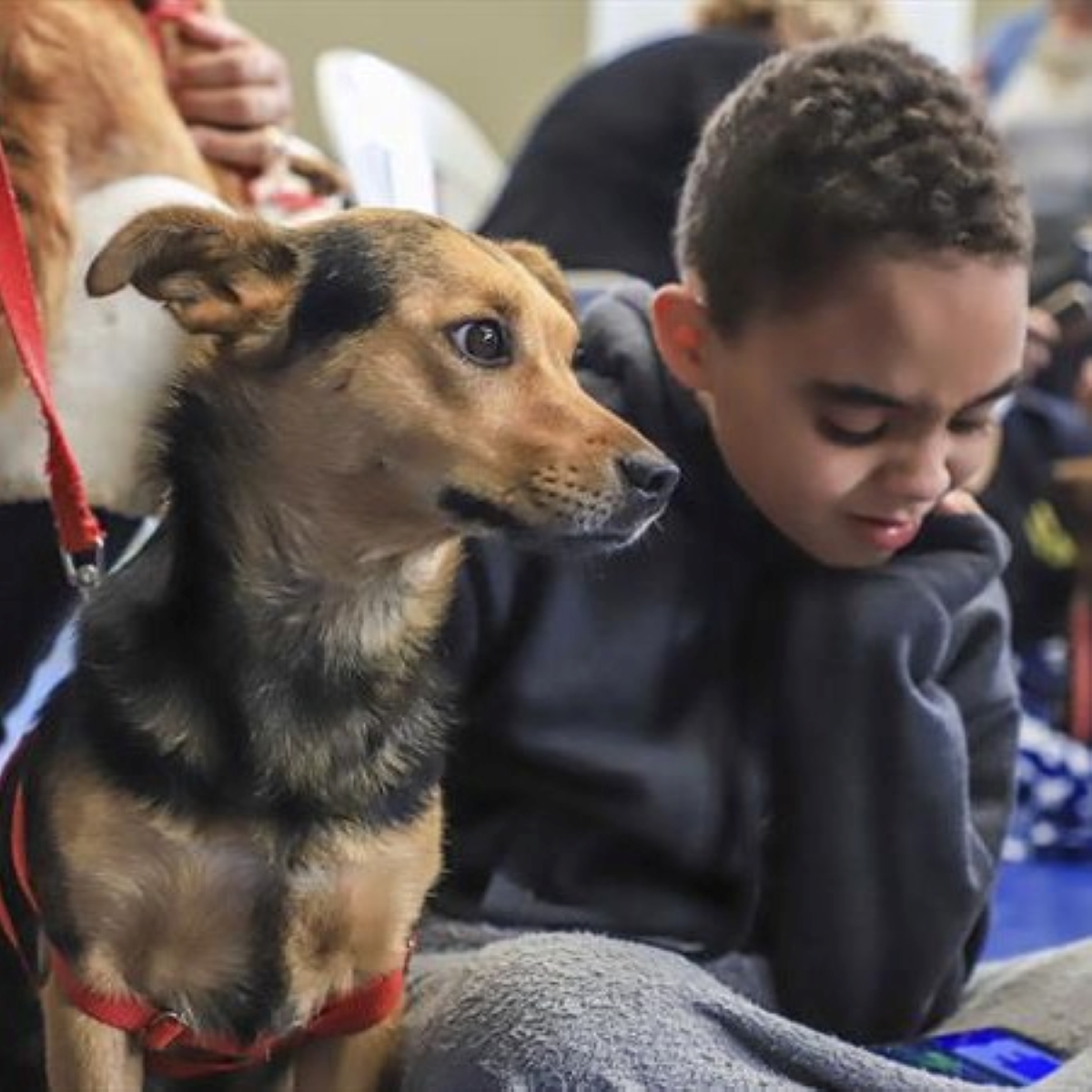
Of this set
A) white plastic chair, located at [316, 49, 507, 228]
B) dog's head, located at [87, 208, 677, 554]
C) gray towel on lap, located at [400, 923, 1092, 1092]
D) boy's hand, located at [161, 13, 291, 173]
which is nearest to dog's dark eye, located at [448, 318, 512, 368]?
dog's head, located at [87, 208, 677, 554]

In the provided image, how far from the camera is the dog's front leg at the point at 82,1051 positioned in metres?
0.91

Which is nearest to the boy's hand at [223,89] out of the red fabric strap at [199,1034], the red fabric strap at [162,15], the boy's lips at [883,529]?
the red fabric strap at [162,15]

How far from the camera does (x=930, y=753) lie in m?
1.16

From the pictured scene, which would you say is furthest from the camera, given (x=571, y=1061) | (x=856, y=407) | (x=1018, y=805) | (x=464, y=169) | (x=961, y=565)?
(x=464, y=169)

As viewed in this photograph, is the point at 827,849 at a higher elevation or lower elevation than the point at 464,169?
higher

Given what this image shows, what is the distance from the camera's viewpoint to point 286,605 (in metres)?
0.96

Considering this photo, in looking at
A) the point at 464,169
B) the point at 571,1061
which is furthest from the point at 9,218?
the point at 464,169

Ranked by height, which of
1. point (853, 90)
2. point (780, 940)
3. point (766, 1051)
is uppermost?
point (853, 90)

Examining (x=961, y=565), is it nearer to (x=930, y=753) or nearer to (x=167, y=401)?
(x=930, y=753)

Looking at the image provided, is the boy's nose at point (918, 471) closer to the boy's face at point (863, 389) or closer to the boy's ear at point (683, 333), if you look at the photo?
the boy's face at point (863, 389)

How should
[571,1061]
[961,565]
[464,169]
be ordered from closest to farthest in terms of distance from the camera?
[571,1061] < [961,565] < [464,169]

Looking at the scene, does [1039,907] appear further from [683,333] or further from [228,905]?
[228,905]

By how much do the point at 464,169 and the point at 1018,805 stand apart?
118cm

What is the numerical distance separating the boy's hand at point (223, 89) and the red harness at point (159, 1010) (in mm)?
436
